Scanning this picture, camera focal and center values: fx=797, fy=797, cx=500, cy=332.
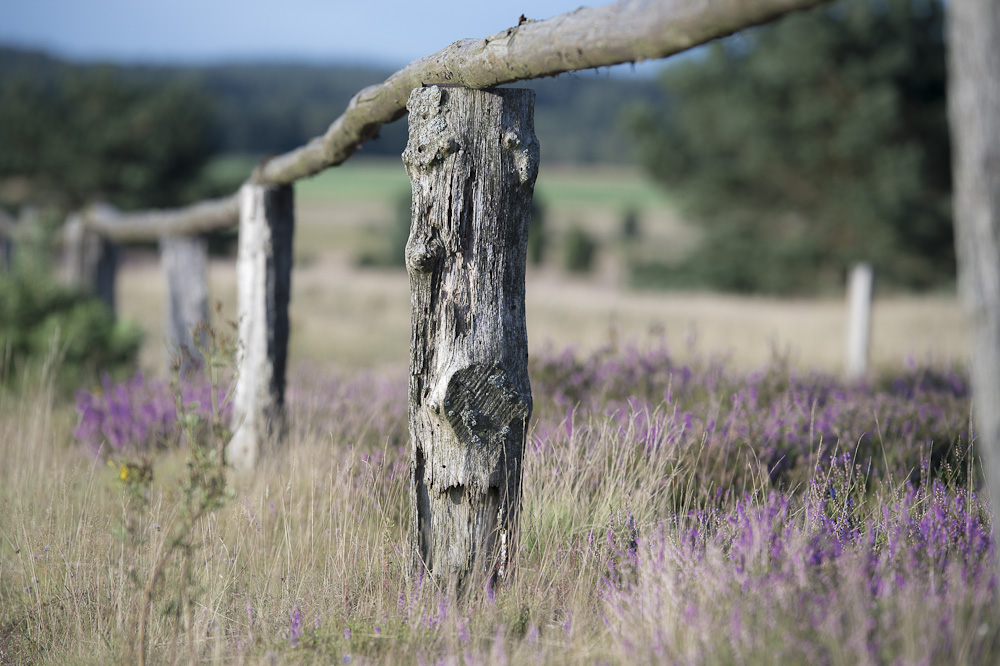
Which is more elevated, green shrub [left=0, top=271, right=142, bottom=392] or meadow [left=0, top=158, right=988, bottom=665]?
green shrub [left=0, top=271, right=142, bottom=392]

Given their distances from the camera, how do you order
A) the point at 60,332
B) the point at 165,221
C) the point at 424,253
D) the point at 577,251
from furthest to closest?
1. the point at 577,251
2. the point at 165,221
3. the point at 60,332
4. the point at 424,253

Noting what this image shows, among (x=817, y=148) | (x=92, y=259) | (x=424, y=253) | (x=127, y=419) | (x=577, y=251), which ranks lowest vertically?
(x=127, y=419)

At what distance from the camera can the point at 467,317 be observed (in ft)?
8.68

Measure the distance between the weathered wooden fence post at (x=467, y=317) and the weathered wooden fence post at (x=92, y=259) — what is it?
6645 millimetres

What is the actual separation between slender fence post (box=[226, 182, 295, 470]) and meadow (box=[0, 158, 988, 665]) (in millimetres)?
206

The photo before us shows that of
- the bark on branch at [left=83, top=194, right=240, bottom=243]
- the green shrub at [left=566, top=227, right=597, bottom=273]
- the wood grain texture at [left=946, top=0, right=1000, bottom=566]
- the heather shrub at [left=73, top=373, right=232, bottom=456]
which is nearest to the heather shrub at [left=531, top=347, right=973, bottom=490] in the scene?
the wood grain texture at [left=946, top=0, right=1000, bottom=566]

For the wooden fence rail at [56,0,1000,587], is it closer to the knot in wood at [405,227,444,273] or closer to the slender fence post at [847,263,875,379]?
the knot in wood at [405,227,444,273]

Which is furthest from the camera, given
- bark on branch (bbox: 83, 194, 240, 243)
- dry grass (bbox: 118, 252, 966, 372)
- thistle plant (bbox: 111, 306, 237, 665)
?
dry grass (bbox: 118, 252, 966, 372)

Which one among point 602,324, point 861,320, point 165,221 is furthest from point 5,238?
point 861,320

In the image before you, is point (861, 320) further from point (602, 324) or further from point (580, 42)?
point (580, 42)

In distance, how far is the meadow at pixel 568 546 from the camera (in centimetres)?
212

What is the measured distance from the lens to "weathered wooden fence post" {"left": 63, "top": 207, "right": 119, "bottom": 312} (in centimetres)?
819

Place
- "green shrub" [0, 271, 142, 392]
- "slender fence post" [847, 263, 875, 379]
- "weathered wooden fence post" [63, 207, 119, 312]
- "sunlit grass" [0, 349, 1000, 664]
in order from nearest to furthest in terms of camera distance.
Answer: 1. "sunlit grass" [0, 349, 1000, 664]
2. "green shrub" [0, 271, 142, 392]
3. "weathered wooden fence post" [63, 207, 119, 312]
4. "slender fence post" [847, 263, 875, 379]

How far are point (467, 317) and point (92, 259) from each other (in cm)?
694
